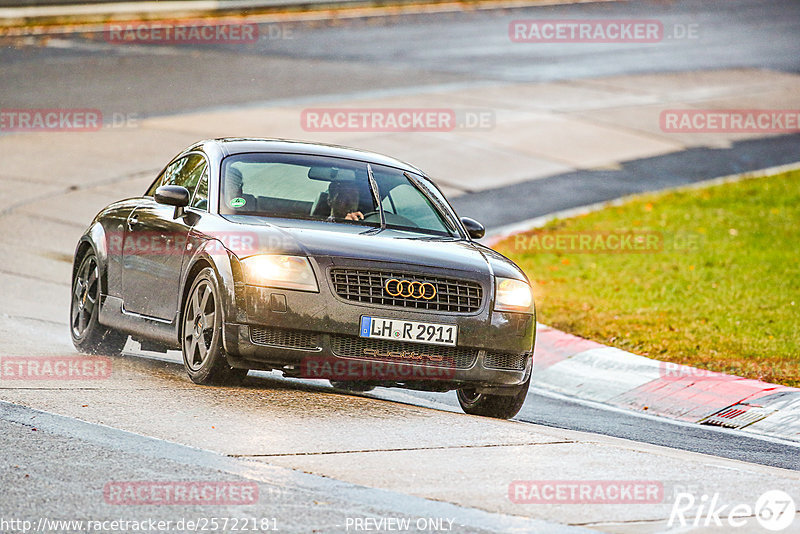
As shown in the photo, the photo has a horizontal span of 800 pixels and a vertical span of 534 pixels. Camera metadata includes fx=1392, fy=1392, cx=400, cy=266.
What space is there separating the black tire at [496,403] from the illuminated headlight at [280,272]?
134 centimetres

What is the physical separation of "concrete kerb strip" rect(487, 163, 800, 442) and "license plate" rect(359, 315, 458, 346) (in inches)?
99.1

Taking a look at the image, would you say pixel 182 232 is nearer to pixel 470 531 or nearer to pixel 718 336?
pixel 470 531

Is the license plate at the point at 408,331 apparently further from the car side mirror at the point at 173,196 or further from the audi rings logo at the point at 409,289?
the car side mirror at the point at 173,196

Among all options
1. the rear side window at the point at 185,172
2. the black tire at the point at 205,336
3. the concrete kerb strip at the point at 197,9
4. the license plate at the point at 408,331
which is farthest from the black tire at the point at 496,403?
the concrete kerb strip at the point at 197,9

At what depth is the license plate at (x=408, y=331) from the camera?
7832 mm

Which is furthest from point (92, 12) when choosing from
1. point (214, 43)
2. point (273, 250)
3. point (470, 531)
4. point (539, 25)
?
point (470, 531)

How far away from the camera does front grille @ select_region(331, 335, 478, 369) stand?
783 cm

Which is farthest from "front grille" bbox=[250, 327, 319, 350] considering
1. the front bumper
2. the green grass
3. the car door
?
the green grass

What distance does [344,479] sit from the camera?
6324 millimetres

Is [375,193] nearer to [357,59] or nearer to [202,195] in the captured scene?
[202,195]

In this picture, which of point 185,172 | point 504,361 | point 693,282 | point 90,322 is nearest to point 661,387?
point 504,361

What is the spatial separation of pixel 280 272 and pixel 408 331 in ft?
2.61

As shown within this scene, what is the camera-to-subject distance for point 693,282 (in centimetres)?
1409

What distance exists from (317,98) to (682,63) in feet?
34.9
